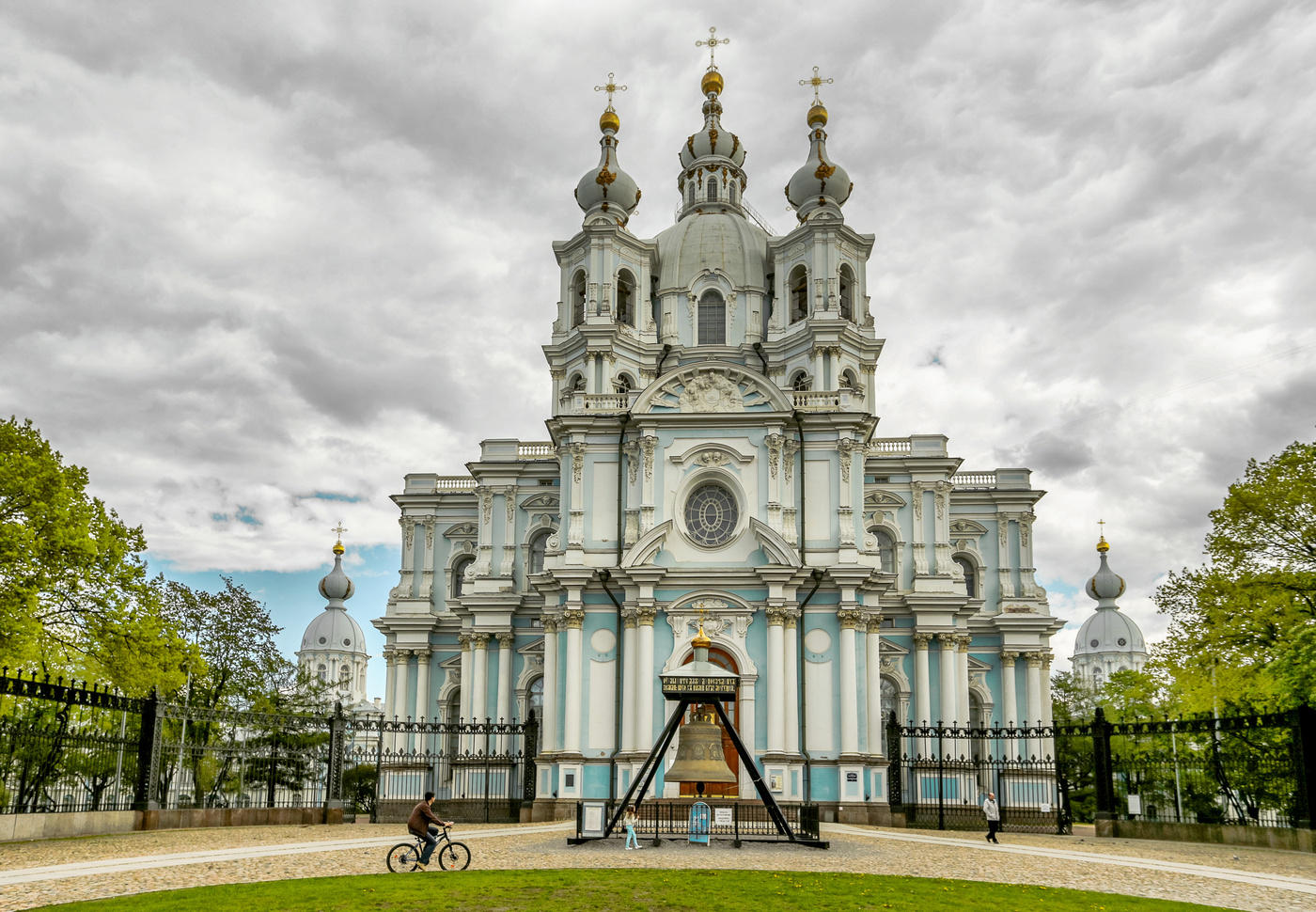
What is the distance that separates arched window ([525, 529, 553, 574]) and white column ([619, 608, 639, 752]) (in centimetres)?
919

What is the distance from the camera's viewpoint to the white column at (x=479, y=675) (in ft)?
138

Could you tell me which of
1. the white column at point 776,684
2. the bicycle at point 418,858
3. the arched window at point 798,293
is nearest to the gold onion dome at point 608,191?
the arched window at point 798,293

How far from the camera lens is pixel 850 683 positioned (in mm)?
34219

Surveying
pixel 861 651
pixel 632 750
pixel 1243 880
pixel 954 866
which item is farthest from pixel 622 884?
pixel 861 651

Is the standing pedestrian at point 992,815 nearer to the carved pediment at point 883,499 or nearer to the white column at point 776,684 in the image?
the white column at point 776,684

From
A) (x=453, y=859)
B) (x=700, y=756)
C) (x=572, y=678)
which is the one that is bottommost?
(x=453, y=859)

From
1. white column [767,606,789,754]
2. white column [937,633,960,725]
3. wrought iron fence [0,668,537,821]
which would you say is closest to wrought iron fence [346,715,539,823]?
wrought iron fence [0,668,537,821]

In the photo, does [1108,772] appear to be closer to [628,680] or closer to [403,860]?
[628,680]

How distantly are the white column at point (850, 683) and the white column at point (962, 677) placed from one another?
788 centimetres

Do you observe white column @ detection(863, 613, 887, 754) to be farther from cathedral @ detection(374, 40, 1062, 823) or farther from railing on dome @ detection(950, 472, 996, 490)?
railing on dome @ detection(950, 472, 996, 490)

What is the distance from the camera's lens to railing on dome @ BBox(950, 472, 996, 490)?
4588 centimetres

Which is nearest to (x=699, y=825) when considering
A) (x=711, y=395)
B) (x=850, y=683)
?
(x=850, y=683)

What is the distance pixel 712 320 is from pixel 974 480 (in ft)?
40.9

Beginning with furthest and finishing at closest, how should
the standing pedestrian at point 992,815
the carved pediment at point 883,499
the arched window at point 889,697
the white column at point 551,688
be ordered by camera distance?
1. the carved pediment at point 883,499
2. the arched window at point 889,697
3. the white column at point 551,688
4. the standing pedestrian at point 992,815
